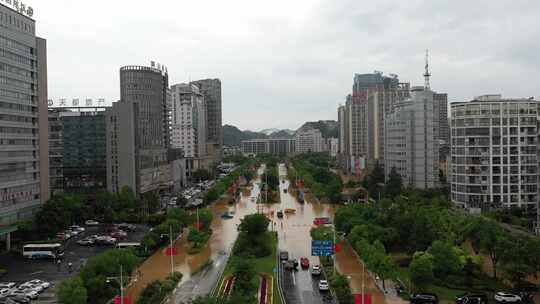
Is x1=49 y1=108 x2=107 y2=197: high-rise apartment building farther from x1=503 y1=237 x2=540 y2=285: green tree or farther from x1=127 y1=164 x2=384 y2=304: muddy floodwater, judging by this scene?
x1=503 y1=237 x2=540 y2=285: green tree

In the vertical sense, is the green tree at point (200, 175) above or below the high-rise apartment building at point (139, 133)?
below

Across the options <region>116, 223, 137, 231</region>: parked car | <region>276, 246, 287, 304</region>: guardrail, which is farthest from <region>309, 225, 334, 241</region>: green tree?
<region>116, 223, 137, 231</region>: parked car

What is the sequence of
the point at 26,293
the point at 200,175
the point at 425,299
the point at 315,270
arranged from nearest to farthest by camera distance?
the point at 425,299 → the point at 26,293 → the point at 315,270 → the point at 200,175

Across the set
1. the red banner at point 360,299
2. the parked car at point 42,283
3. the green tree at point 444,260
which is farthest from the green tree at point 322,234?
the parked car at point 42,283

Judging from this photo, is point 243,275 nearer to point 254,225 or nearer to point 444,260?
point 444,260

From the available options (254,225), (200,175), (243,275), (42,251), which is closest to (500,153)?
(254,225)

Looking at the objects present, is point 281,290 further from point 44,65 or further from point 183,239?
point 44,65

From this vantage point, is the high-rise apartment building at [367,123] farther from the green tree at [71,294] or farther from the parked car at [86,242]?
the green tree at [71,294]
